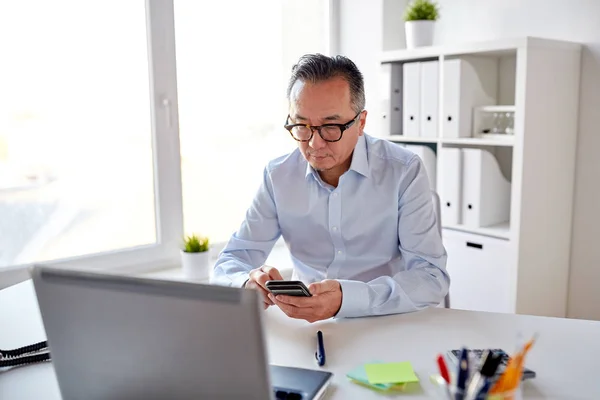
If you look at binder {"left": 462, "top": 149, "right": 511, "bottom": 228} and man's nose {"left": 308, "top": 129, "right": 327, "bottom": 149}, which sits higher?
man's nose {"left": 308, "top": 129, "right": 327, "bottom": 149}

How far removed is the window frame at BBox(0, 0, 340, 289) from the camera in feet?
7.98

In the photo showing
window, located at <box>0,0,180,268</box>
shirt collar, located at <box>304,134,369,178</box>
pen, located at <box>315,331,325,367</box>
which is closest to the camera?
pen, located at <box>315,331,325,367</box>

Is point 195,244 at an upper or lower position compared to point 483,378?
lower

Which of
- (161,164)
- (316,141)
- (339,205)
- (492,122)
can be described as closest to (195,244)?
(161,164)

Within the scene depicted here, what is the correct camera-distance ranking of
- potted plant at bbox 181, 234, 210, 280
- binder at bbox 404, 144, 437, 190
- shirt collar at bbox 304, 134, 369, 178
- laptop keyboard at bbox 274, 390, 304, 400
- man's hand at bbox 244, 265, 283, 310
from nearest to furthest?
laptop keyboard at bbox 274, 390, 304, 400
man's hand at bbox 244, 265, 283, 310
shirt collar at bbox 304, 134, 369, 178
potted plant at bbox 181, 234, 210, 280
binder at bbox 404, 144, 437, 190

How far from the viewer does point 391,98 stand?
2.70 meters

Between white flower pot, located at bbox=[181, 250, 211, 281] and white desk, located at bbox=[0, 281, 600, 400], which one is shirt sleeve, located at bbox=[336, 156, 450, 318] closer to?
white desk, located at bbox=[0, 281, 600, 400]

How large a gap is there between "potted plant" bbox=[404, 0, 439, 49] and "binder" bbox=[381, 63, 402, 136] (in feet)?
0.44

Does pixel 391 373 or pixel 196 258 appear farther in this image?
pixel 196 258

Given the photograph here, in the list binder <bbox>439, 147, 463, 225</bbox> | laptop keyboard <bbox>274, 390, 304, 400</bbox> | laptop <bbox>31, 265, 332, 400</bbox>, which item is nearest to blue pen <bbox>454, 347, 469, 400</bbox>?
laptop <bbox>31, 265, 332, 400</bbox>

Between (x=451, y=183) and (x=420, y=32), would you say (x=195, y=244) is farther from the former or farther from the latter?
(x=420, y=32)

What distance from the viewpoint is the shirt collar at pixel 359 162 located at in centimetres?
168

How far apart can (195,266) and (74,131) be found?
2.38 ft

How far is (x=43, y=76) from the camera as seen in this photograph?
227cm
